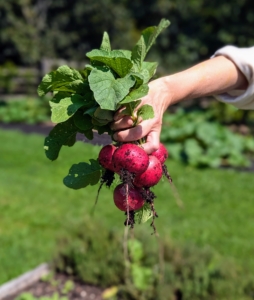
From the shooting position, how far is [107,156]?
1601 mm

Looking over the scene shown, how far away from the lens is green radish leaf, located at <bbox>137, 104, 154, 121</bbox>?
1559 millimetres

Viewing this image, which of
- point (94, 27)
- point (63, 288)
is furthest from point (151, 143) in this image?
point (94, 27)

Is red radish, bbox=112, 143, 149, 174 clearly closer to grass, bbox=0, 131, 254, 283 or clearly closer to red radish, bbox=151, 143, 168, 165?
red radish, bbox=151, 143, 168, 165

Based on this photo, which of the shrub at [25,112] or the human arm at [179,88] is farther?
the shrub at [25,112]

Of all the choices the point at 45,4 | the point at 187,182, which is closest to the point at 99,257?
the point at 187,182

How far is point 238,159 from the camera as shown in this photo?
7973 millimetres

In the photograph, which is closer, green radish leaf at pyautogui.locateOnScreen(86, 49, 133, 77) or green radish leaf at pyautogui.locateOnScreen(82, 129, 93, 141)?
green radish leaf at pyautogui.locateOnScreen(86, 49, 133, 77)

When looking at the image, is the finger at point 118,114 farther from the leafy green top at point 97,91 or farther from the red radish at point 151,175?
the red radish at point 151,175

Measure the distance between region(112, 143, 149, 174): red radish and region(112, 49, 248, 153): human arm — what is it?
3cm

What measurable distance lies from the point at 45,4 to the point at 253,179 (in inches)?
524

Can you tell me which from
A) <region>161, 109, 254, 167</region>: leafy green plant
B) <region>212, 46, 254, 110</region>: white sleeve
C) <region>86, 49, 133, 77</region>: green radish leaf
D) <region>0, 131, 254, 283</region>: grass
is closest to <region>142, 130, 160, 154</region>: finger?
<region>86, 49, 133, 77</region>: green radish leaf

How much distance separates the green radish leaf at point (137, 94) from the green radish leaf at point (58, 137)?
0.81 feet

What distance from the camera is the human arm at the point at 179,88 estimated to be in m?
1.56

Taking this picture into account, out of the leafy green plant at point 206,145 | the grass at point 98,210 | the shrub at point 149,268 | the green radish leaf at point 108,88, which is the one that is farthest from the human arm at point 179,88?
the leafy green plant at point 206,145
